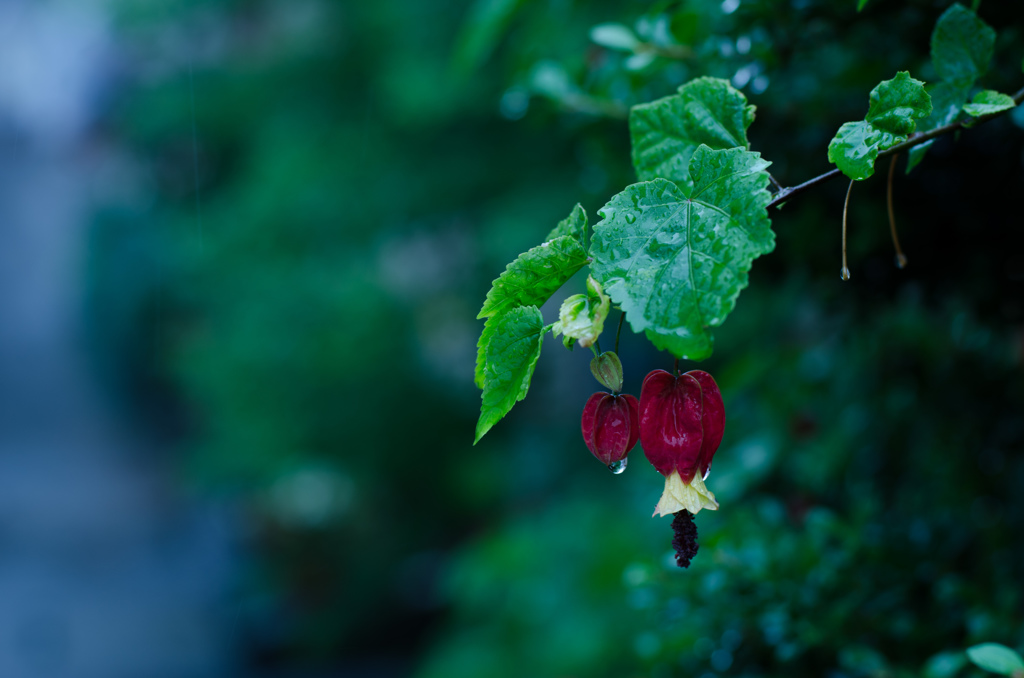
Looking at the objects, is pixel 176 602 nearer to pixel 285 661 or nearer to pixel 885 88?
pixel 285 661

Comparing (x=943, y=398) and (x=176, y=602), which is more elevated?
(x=176, y=602)

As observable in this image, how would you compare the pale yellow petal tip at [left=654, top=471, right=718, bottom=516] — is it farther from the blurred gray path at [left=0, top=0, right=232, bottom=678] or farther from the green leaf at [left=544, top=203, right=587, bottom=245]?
the blurred gray path at [left=0, top=0, right=232, bottom=678]

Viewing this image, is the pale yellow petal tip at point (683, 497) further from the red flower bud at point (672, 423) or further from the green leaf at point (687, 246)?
the green leaf at point (687, 246)

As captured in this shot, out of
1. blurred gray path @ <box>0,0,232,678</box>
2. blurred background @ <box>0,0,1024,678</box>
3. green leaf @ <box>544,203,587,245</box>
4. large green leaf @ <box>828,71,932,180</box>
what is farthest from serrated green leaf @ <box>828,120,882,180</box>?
blurred gray path @ <box>0,0,232,678</box>

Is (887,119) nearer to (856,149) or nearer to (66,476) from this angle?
(856,149)

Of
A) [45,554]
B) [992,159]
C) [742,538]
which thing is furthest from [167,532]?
[992,159]
